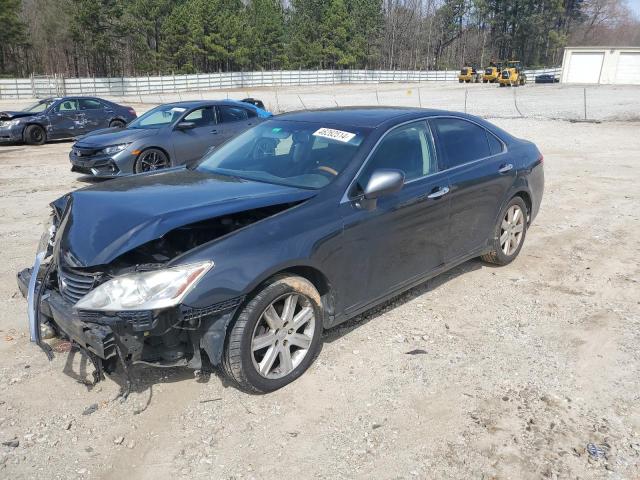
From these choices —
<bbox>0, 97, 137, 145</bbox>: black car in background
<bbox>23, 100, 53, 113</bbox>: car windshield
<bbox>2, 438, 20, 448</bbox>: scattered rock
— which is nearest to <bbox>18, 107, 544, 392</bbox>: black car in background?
<bbox>2, 438, 20, 448</bbox>: scattered rock

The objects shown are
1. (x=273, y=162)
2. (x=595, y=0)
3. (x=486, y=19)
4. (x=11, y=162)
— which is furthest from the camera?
(x=595, y=0)

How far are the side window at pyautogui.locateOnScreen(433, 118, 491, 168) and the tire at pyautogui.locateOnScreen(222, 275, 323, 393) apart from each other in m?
1.89

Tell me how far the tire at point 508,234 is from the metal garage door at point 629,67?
5434cm

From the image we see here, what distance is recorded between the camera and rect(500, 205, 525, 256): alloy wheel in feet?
17.7

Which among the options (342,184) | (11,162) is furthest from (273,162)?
(11,162)

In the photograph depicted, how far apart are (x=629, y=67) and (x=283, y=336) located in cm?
5778

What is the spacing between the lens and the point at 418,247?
4.25 meters

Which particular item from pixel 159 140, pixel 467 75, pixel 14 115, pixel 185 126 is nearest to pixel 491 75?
pixel 467 75

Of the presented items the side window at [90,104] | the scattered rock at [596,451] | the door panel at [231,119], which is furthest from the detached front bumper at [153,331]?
the side window at [90,104]

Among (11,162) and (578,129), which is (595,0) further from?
(11,162)

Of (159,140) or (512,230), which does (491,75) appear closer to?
(159,140)

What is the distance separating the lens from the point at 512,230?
5.51 meters

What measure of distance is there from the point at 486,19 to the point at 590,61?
38.0 m

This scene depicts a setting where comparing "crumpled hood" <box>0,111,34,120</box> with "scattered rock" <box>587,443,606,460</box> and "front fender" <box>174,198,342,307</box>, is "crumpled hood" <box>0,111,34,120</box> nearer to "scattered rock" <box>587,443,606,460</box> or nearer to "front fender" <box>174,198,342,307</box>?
"front fender" <box>174,198,342,307</box>
